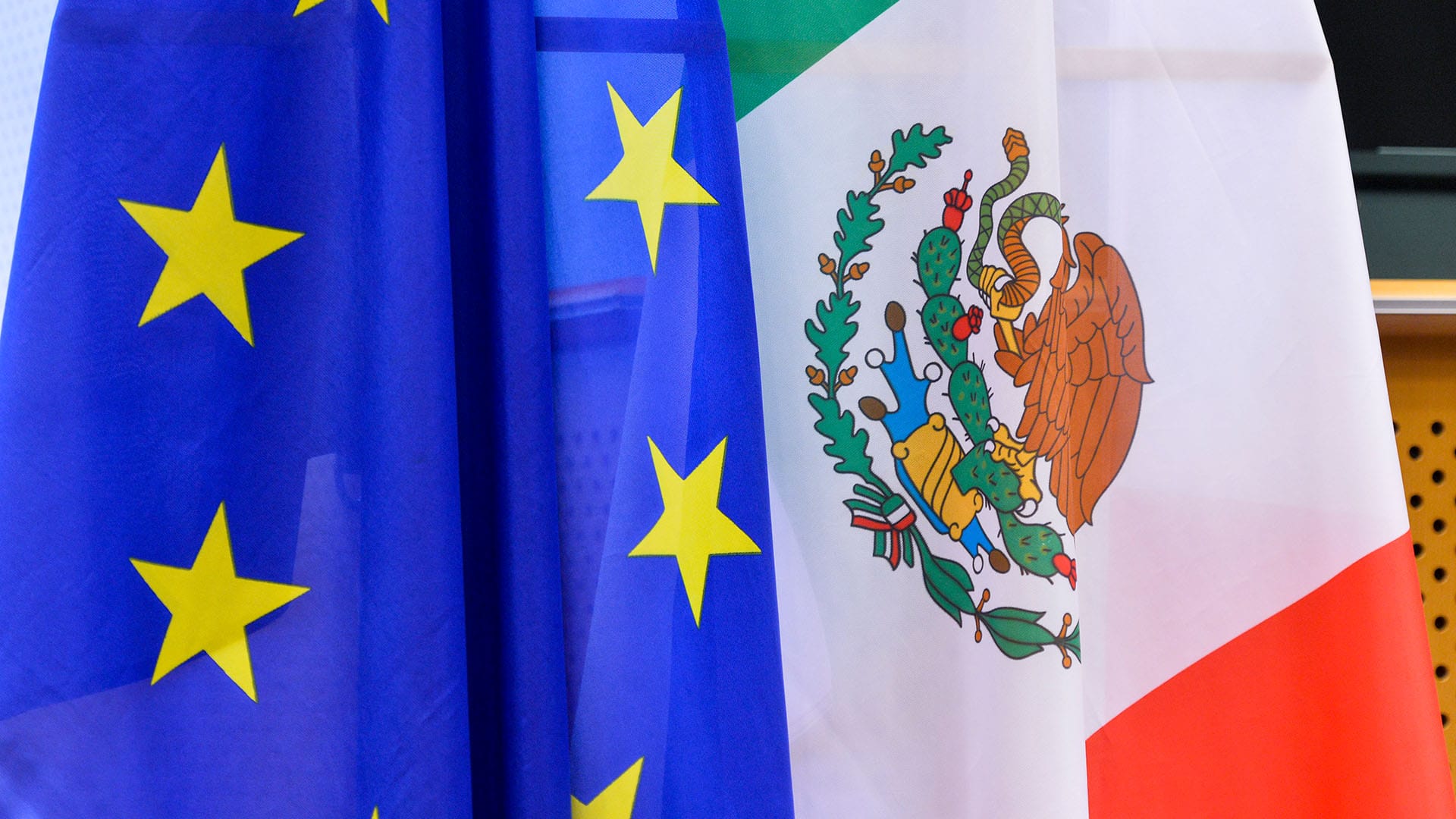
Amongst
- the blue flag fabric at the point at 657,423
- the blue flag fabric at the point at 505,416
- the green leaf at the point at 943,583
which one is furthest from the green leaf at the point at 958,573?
the blue flag fabric at the point at 505,416

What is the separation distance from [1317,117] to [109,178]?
72 centimetres

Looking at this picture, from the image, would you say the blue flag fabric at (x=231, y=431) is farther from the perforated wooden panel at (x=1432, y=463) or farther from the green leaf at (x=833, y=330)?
the perforated wooden panel at (x=1432, y=463)

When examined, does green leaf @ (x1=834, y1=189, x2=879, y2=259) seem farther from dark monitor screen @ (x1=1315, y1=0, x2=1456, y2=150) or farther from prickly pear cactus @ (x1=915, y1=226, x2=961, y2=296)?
dark monitor screen @ (x1=1315, y1=0, x2=1456, y2=150)

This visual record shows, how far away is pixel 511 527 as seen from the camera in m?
0.48

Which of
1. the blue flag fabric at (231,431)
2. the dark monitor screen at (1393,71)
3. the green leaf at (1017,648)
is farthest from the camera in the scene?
the dark monitor screen at (1393,71)

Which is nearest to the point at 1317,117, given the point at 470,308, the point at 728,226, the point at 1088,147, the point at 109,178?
the point at 1088,147

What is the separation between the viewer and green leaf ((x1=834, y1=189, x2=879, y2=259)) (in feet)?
1.91

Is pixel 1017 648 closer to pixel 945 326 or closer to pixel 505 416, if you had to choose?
pixel 945 326

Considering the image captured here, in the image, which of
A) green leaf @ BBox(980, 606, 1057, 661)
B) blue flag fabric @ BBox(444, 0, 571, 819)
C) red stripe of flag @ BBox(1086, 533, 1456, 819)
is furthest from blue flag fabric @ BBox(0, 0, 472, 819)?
red stripe of flag @ BBox(1086, 533, 1456, 819)

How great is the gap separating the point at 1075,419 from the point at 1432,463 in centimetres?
40

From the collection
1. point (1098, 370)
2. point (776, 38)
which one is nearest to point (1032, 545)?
point (1098, 370)

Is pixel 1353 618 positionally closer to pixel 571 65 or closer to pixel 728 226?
pixel 728 226

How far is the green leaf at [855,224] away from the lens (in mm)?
582

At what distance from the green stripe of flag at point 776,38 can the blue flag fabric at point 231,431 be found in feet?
0.64
